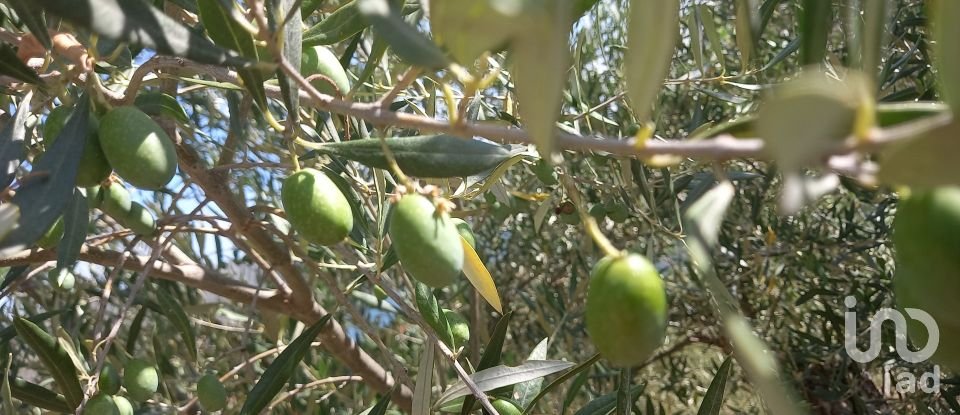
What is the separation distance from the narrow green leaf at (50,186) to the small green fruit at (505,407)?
32.2 inches

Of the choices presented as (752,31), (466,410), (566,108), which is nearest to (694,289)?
(566,108)

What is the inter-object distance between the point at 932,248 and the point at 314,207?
66 cm

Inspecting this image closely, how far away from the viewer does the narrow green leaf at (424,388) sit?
135 cm

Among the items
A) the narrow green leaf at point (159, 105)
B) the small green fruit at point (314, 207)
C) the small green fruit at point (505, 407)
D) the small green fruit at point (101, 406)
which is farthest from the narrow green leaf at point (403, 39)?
the small green fruit at point (101, 406)

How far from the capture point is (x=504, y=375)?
1.48 m

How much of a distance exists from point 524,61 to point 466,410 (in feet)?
3.61

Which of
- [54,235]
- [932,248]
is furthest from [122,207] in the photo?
[932,248]

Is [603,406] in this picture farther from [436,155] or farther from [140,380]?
[140,380]

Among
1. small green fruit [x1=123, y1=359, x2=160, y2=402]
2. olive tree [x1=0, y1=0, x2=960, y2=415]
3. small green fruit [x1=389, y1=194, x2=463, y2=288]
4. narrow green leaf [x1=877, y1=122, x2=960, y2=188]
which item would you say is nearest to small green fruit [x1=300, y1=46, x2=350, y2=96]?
olive tree [x1=0, y1=0, x2=960, y2=415]

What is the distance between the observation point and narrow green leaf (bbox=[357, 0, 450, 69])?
2.29 feet

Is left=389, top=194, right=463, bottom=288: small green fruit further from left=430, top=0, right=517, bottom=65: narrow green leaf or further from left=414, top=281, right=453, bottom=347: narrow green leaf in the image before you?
left=414, top=281, right=453, bottom=347: narrow green leaf

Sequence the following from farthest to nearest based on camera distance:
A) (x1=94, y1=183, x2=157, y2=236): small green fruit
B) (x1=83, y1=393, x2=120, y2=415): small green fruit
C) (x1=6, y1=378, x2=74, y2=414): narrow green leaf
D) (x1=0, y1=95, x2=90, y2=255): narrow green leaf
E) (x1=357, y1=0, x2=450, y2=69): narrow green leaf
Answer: (x1=6, y1=378, x2=74, y2=414): narrow green leaf → (x1=94, y1=183, x2=157, y2=236): small green fruit → (x1=83, y1=393, x2=120, y2=415): small green fruit → (x1=0, y1=95, x2=90, y2=255): narrow green leaf → (x1=357, y1=0, x2=450, y2=69): narrow green leaf

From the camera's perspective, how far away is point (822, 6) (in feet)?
2.64

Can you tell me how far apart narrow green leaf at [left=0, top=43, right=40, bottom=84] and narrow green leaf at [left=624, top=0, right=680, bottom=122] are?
777mm
